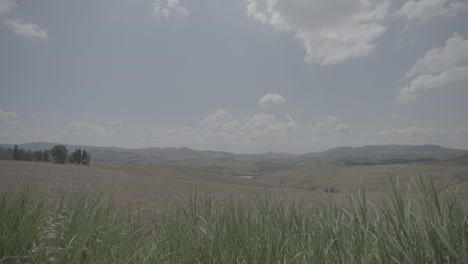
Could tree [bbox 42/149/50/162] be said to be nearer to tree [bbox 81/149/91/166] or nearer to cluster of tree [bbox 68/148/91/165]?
cluster of tree [bbox 68/148/91/165]

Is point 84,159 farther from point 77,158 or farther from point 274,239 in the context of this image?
point 274,239

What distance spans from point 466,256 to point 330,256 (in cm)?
106

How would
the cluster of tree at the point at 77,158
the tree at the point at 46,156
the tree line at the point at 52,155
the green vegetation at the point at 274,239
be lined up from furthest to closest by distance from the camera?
A: the cluster of tree at the point at 77,158 < the tree at the point at 46,156 < the tree line at the point at 52,155 < the green vegetation at the point at 274,239

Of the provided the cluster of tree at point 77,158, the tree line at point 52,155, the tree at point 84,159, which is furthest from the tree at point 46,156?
the tree at point 84,159

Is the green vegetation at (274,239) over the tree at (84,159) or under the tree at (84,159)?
over

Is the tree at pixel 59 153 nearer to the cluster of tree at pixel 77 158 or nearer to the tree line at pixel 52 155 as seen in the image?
the tree line at pixel 52 155

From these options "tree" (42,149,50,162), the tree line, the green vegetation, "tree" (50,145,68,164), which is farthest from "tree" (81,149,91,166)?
the green vegetation

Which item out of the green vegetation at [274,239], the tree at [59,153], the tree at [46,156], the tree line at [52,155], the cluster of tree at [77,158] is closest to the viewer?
the green vegetation at [274,239]

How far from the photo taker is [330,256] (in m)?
2.44

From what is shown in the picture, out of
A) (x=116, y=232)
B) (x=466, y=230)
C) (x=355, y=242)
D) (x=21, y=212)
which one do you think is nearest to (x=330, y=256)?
(x=355, y=242)

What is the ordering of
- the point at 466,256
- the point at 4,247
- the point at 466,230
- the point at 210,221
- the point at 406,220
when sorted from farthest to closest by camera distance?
the point at 210,221 → the point at 4,247 → the point at 406,220 → the point at 466,230 → the point at 466,256

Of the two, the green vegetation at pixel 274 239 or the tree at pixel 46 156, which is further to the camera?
the tree at pixel 46 156

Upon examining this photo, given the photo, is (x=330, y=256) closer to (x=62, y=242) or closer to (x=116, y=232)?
(x=116, y=232)

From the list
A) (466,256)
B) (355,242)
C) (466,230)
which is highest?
(466,230)
